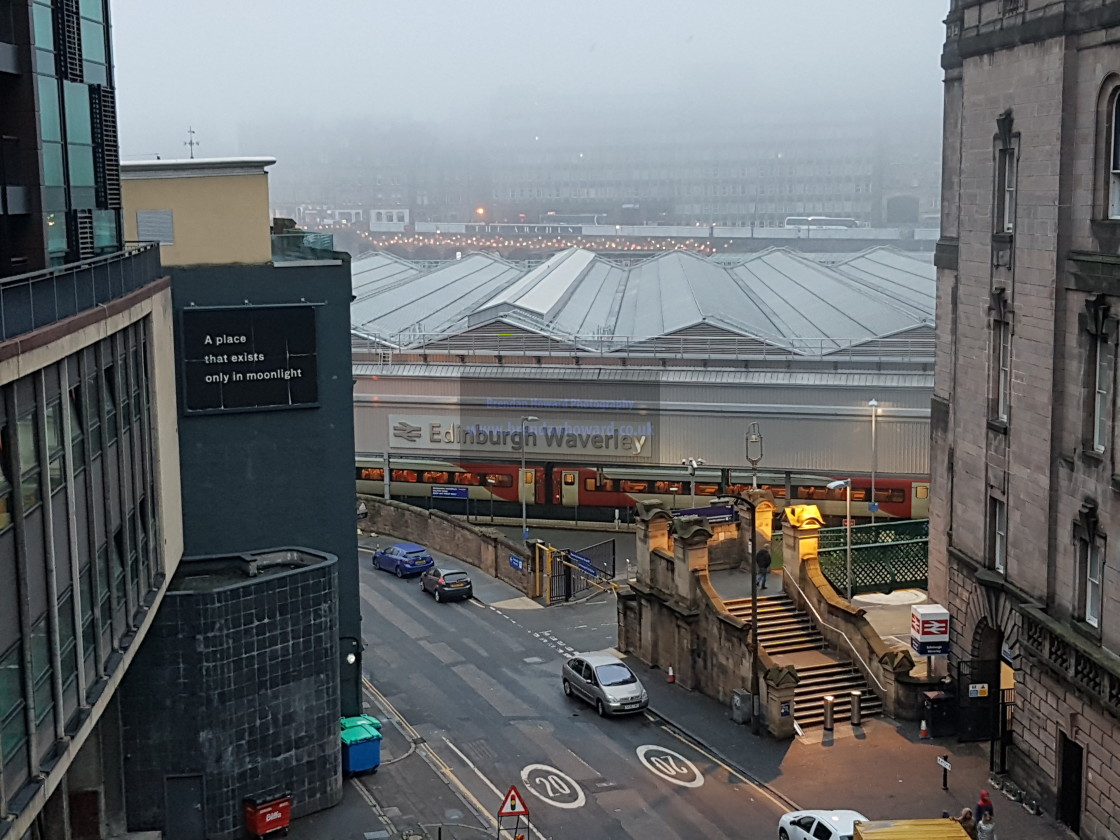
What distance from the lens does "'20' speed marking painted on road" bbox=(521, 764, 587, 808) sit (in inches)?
1177

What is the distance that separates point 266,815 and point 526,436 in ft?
115

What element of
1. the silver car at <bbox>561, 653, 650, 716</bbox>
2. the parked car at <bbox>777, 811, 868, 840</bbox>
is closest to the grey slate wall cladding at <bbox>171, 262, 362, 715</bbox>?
the silver car at <bbox>561, 653, 650, 716</bbox>

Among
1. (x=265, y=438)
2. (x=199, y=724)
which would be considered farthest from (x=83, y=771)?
(x=265, y=438)

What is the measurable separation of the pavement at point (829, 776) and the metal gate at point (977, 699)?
31 cm

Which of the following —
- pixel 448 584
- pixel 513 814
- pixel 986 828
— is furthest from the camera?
pixel 448 584

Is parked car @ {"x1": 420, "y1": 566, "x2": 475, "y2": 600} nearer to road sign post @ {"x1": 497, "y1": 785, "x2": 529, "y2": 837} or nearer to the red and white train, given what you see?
the red and white train

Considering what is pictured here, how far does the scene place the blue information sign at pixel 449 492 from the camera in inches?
2395

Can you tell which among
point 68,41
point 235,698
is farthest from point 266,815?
point 68,41

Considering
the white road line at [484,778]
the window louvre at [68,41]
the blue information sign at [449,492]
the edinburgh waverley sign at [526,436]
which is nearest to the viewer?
the window louvre at [68,41]

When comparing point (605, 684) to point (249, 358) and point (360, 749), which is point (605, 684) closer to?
point (360, 749)

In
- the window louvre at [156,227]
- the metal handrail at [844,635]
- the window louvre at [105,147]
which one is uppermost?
the window louvre at [105,147]

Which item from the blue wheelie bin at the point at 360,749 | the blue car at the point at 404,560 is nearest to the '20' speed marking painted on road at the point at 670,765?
the blue wheelie bin at the point at 360,749

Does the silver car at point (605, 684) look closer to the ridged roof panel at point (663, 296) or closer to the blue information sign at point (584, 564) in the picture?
the blue information sign at point (584, 564)

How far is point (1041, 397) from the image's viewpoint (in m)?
28.5
